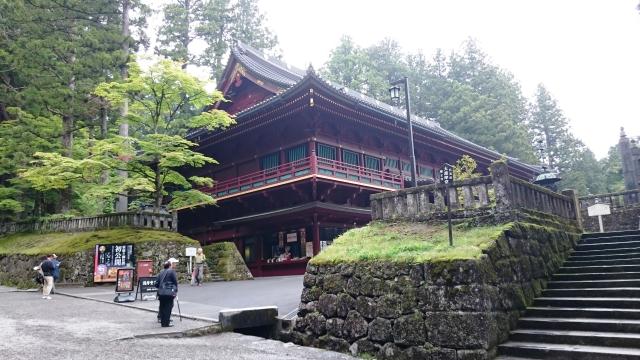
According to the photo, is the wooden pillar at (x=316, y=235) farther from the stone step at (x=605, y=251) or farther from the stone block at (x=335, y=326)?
the stone block at (x=335, y=326)

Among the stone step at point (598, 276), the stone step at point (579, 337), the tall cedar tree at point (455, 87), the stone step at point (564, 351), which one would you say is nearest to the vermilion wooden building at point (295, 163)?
the stone step at point (598, 276)

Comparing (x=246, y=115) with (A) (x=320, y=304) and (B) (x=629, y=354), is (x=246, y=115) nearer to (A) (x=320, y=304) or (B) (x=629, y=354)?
(A) (x=320, y=304)

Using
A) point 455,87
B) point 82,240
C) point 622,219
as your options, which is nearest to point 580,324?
point 622,219

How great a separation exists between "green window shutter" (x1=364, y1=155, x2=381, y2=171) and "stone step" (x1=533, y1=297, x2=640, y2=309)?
16.3 metres

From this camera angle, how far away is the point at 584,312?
25.0 feet

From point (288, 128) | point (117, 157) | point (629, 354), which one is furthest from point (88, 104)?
point (629, 354)

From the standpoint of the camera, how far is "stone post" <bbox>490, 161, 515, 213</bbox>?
882cm

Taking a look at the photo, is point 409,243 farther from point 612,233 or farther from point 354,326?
point 612,233

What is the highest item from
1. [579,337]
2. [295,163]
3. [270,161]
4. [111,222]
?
[270,161]

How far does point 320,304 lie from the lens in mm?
8953

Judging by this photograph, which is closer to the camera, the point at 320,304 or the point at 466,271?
the point at 466,271

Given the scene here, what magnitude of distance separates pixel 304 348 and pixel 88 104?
2031 centimetres

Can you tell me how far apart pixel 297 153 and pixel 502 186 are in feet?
47.2

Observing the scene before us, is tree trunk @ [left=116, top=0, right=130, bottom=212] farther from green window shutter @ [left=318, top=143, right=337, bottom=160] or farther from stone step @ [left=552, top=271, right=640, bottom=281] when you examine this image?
stone step @ [left=552, top=271, right=640, bottom=281]
